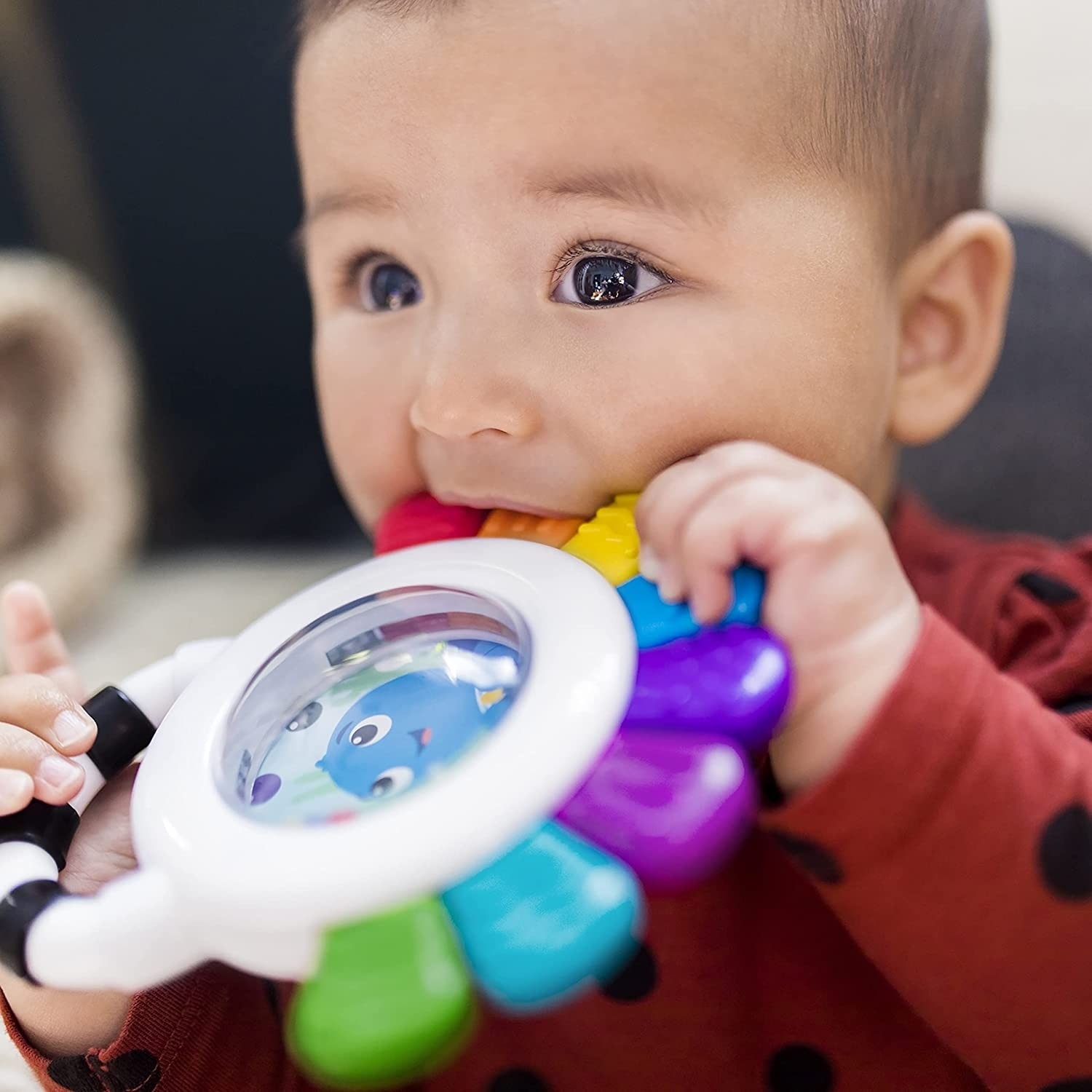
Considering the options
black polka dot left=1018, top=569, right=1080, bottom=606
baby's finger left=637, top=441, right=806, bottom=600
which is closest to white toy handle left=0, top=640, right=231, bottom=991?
baby's finger left=637, top=441, right=806, bottom=600

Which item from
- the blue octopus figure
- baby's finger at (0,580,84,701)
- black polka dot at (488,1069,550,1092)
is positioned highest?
the blue octopus figure

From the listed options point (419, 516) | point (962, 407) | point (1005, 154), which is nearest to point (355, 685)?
point (419, 516)

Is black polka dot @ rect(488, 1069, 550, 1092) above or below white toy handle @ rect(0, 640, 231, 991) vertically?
below

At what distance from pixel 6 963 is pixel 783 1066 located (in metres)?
0.42

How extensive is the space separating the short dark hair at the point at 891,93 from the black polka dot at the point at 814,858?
33 centimetres

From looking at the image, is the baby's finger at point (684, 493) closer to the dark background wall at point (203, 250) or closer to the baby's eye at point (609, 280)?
the baby's eye at point (609, 280)

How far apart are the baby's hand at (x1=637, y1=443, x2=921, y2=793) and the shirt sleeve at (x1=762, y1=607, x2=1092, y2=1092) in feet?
0.05

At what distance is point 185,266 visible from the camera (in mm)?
1526

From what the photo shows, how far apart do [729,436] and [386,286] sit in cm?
24

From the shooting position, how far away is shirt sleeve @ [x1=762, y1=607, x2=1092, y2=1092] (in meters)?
0.51

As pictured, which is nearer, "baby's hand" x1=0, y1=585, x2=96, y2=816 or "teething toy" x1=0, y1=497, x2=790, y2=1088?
"teething toy" x1=0, y1=497, x2=790, y2=1088

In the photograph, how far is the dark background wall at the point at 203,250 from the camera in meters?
1.45

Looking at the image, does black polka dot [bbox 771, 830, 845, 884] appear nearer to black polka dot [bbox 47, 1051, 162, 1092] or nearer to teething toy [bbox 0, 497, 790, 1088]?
teething toy [bbox 0, 497, 790, 1088]

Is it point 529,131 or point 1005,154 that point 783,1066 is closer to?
point 529,131
